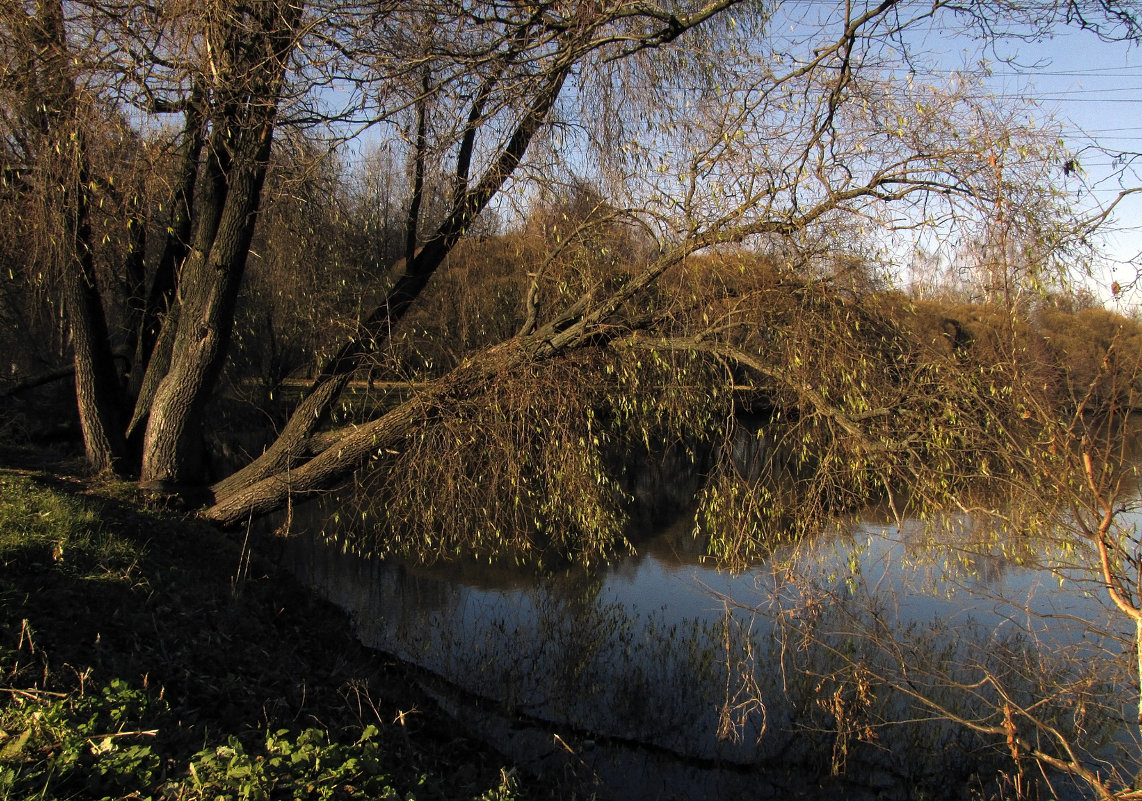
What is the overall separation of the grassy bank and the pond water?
3.34ft

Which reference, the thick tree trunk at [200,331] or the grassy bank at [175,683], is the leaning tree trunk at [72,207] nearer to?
the thick tree trunk at [200,331]

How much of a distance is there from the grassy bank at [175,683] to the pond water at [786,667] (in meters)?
1.02

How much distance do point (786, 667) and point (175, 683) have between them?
15.7 feet

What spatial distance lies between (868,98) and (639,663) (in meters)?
4.77

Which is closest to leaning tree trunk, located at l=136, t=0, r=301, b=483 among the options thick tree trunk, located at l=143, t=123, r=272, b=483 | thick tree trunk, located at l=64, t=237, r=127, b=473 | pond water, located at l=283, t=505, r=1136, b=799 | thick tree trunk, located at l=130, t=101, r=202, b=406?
thick tree trunk, located at l=143, t=123, r=272, b=483

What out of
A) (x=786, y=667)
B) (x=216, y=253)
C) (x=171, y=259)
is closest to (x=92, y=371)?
(x=171, y=259)

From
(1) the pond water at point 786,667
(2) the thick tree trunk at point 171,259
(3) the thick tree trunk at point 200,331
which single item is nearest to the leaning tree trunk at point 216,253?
(3) the thick tree trunk at point 200,331

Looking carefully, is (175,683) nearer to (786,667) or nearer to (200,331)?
(200,331)

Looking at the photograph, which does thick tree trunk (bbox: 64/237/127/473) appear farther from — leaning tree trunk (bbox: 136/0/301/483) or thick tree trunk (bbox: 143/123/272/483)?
thick tree trunk (bbox: 143/123/272/483)

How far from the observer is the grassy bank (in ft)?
9.14

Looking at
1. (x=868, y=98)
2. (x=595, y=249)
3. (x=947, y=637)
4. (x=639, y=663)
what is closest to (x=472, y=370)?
(x=595, y=249)

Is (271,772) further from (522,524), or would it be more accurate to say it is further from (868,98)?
(868,98)

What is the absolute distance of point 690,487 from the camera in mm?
13828

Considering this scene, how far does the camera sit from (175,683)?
3.82m
